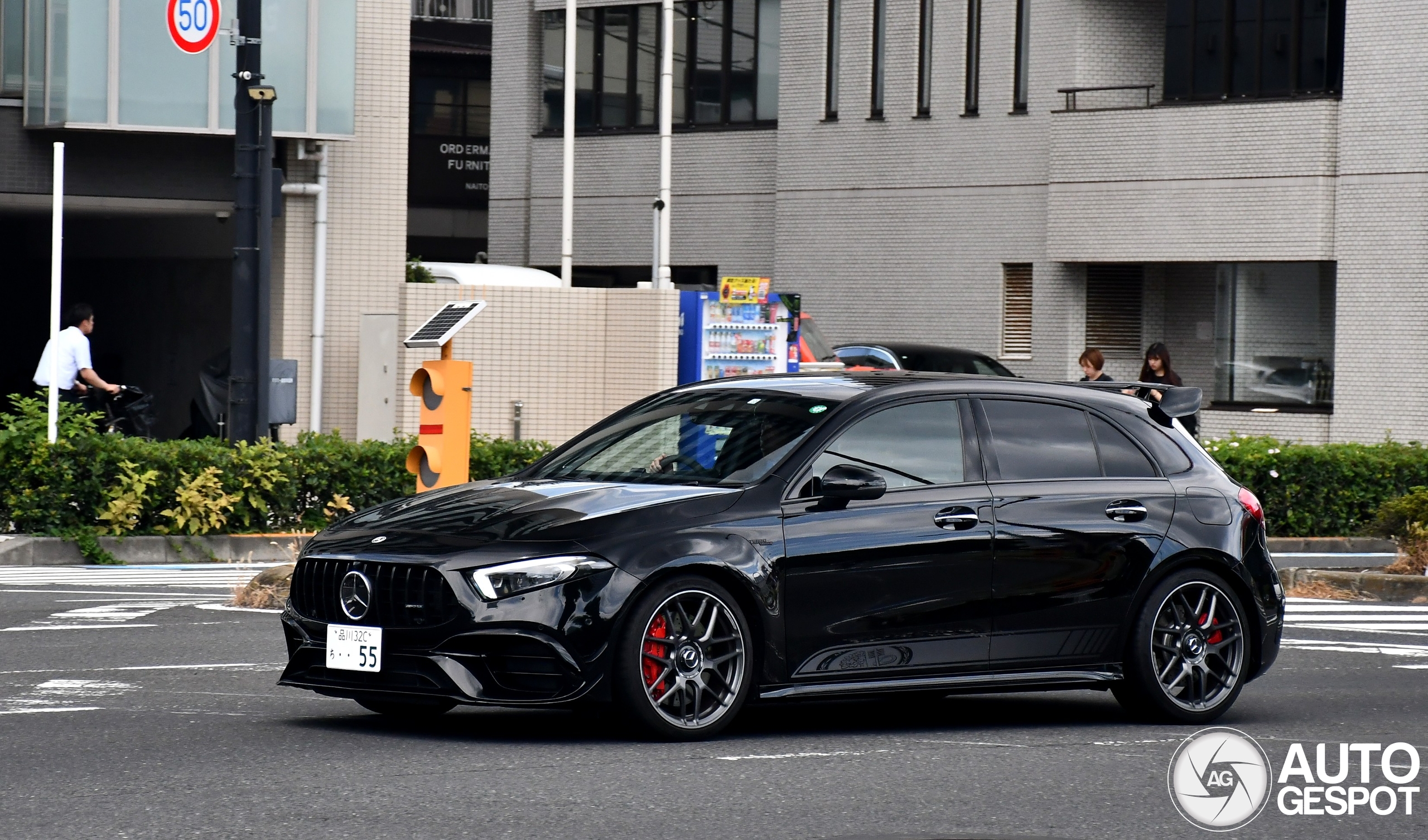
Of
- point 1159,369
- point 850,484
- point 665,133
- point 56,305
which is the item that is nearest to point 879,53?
point 665,133

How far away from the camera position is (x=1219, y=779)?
25.7ft

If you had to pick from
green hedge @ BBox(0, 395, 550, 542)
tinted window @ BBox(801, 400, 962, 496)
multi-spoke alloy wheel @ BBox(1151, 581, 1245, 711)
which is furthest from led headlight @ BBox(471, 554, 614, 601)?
Result: green hedge @ BBox(0, 395, 550, 542)

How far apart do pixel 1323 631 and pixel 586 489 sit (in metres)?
6.98

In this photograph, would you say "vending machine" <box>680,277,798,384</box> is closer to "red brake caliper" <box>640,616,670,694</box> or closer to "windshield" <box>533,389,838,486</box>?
"windshield" <box>533,389,838,486</box>

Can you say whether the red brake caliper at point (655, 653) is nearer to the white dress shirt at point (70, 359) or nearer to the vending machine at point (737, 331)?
the white dress shirt at point (70, 359)

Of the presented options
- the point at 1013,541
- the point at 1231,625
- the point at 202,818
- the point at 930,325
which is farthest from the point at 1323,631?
the point at 930,325

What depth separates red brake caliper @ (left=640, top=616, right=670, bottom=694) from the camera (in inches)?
307

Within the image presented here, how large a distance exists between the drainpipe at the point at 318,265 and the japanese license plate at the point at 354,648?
14928 millimetres

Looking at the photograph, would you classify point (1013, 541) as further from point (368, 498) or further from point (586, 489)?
point (368, 498)

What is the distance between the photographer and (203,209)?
22.6m

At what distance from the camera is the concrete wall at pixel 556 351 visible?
2272 centimetres

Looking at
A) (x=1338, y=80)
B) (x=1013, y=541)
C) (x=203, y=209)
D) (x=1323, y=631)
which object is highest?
(x=1338, y=80)

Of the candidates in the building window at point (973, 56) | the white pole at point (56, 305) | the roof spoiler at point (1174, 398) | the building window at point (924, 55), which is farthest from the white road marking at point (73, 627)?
the building window at point (924, 55)

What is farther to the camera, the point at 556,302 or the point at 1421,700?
the point at 556,302
